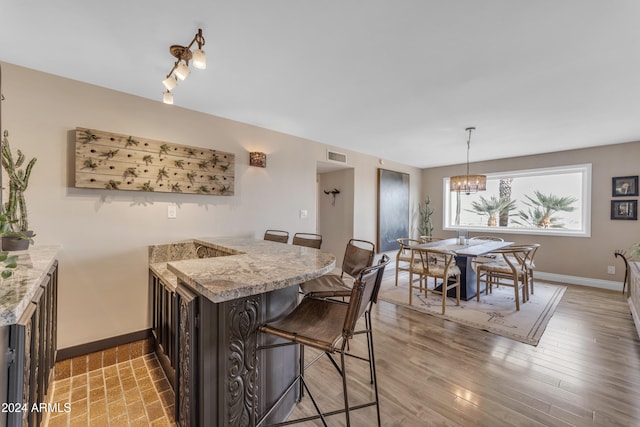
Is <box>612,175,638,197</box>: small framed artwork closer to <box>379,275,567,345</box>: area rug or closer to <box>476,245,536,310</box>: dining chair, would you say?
<box>379,275,567,345</box>: area rug

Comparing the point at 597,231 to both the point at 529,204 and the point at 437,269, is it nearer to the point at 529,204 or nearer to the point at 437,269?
the point at 529,204

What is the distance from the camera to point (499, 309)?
10.4ft

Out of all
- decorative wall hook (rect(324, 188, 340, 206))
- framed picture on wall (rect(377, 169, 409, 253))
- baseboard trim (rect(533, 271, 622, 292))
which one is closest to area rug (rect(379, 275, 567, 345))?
baseboard trim (rect(533, 271, 622, 292))

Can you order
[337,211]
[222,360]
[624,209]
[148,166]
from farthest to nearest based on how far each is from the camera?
[337,211]
[624,209]
[148,166]
[222,360]

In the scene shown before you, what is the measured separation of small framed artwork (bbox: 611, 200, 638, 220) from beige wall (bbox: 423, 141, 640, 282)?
67mm

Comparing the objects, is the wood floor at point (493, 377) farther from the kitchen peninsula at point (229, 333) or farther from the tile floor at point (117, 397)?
the tile floor at point (117, 397)

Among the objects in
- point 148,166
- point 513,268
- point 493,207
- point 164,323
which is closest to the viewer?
point 164,323

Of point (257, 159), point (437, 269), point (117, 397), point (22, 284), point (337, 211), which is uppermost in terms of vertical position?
point (257, 159)

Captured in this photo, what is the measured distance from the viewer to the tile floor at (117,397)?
1.54 meters

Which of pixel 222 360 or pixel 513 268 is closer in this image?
pixel 222 360

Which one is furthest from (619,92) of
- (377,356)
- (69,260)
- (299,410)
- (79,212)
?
(69,260)

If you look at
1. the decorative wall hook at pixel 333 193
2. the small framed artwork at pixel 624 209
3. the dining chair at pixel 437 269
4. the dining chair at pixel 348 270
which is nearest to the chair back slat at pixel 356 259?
the dining chair at pixel 348 270

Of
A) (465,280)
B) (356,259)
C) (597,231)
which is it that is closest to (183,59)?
(356,259)

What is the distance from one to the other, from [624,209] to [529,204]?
123cm
